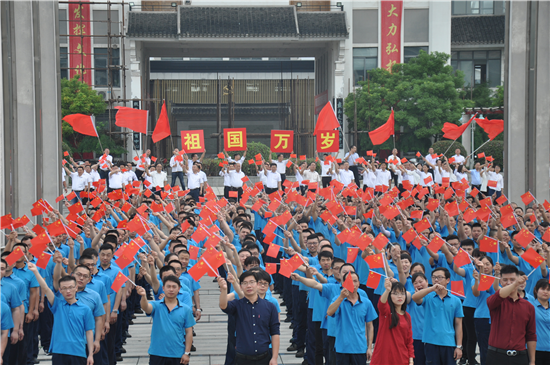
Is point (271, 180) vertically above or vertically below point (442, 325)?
above

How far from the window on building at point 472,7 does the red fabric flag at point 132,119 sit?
80.9 feet

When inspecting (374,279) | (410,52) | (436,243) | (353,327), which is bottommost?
(353,327)

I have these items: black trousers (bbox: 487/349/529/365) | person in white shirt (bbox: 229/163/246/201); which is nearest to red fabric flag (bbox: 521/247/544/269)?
black trousers (bbox: 487/349/529/365)

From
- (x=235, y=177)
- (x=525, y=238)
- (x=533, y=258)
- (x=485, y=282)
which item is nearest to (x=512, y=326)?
(x=485, y=282)

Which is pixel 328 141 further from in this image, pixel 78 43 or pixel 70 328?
pixel 78 43

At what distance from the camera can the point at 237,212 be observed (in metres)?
12.6

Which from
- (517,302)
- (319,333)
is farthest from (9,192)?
(517,302)

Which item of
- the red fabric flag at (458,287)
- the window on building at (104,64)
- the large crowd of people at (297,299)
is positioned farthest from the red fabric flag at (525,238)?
the window on building at (104,64)

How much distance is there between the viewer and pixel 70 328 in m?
6.21

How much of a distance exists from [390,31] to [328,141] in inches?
677

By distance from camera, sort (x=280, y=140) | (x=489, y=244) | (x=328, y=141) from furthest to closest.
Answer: (x=280, y=140) < (x=328, y=141) < (x=489, y=244)

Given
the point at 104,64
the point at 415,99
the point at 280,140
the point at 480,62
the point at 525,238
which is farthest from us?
the point at 480,62

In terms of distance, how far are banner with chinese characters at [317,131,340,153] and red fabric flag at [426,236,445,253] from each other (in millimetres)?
9918

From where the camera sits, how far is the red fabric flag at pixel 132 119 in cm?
1862
